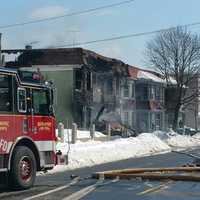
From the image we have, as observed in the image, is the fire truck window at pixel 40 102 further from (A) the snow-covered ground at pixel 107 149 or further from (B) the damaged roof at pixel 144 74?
(B) the damaged roof at pixel 144 74

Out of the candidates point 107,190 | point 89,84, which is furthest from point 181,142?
point 107,190

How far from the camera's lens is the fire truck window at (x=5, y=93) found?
49.5 ft

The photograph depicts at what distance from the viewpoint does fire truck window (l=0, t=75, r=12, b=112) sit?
15.1 meters

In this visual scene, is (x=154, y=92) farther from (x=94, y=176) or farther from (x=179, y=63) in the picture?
(x=94, y=176)

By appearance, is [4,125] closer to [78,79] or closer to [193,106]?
[78,79]

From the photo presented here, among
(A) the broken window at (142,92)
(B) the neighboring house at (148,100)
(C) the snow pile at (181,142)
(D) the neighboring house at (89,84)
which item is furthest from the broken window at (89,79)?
(A) the broken window at (142,92)

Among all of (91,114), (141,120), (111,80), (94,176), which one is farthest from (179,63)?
(94,176)

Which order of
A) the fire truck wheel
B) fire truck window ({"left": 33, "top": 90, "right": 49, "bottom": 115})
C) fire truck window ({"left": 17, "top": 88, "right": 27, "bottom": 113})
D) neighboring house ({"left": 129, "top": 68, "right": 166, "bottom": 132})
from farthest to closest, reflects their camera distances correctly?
neighboring house ({"left": 129, "top": 68, "right": 166, "bottom": 132}) < fire truck window ({"left": 33, "top": 90, "right": 49, "bottom": 115}) < fire truck window ({"left": 17, "top": 88, "right": 27, "bottom": 113}) < the fire truck wheel

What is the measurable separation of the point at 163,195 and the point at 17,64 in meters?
52.3

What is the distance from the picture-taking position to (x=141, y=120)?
78438 millimetres

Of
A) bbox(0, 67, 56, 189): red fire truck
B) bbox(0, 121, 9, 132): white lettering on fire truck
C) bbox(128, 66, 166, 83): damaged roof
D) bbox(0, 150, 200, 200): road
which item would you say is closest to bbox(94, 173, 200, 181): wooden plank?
bbox(0, 150, 200, 200): road

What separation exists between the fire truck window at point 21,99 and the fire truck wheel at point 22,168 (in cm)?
93

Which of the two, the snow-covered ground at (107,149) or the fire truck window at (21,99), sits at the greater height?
the fire truck window at (21,99)

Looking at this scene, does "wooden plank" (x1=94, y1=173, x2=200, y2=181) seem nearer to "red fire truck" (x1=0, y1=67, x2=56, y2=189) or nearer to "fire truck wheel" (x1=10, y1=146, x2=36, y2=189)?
"red fire truck" (x1=0, y1=67, x2=56, y2=189)
